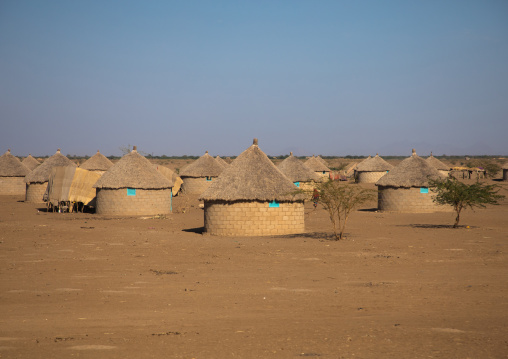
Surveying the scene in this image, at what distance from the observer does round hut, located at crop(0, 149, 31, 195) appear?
38.8 m

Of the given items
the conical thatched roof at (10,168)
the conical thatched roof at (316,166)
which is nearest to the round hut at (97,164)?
the conical thatched roof at (10,168)

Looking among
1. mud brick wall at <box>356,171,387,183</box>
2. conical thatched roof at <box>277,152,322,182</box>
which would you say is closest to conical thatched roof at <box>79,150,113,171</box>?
conical thatched roof at <box>277,152,322,182</box>

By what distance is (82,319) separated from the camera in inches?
291

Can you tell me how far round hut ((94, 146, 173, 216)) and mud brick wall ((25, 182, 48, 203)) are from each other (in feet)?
30.0

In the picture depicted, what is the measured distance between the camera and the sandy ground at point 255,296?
6254 mm

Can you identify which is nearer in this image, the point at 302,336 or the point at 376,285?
the point at 302,336

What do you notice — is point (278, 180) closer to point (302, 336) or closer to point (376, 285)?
point (376, 285)

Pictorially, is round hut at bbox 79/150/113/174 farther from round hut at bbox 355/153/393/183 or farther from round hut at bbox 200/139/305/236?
round hut at bbox 200/139/305/236

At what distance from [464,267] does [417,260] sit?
3.80 feet

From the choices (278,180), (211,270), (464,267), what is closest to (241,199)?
(278,180)

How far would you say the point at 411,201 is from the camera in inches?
996

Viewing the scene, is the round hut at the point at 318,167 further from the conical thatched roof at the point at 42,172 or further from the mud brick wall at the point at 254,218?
the mud brick wall at the point at 254,218

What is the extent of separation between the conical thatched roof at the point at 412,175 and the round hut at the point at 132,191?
35.0 ft

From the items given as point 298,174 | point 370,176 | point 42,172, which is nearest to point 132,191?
point 42,172
